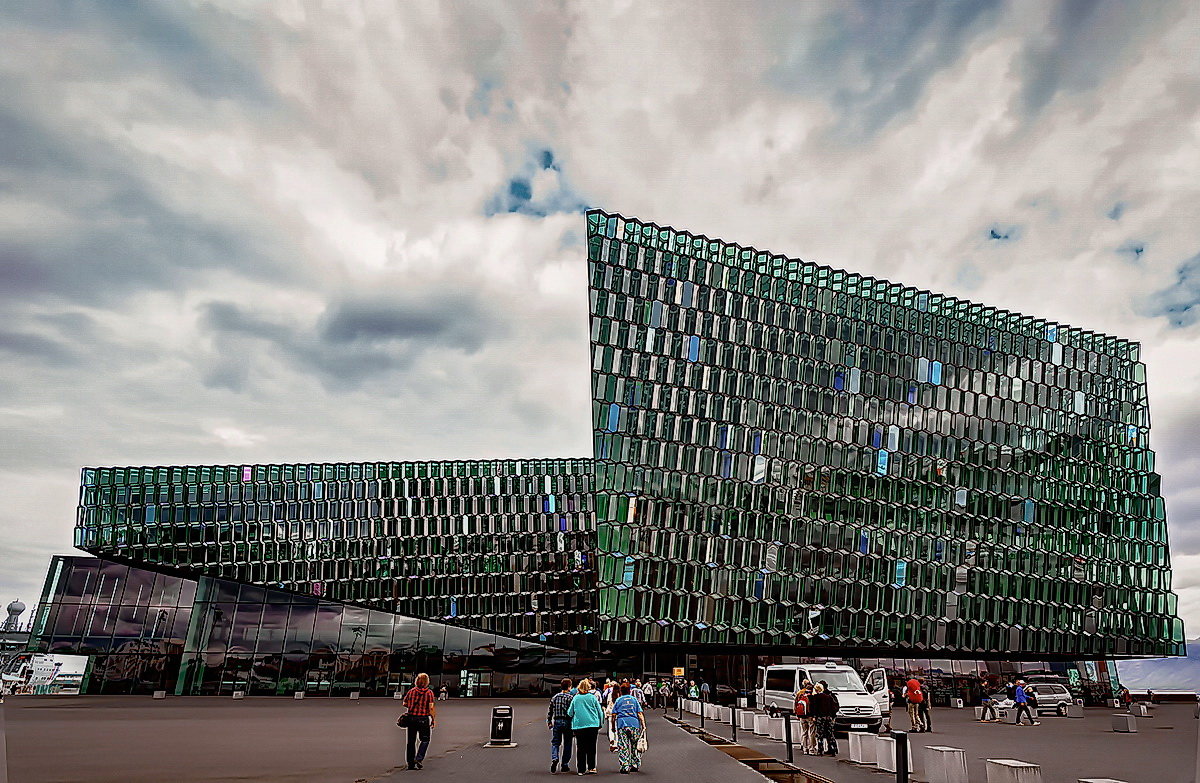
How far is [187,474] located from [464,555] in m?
22.3

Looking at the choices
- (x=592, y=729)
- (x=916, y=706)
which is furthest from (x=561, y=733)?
(x=916, y=706)

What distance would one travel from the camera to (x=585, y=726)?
15891 millimetres

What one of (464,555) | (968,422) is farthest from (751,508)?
(464,555)

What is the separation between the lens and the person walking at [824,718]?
65.7ft

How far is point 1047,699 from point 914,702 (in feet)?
58.8

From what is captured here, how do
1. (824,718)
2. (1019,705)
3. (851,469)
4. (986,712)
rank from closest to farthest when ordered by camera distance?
(824,718) → (1019,705) → (986,712) → (851,469)

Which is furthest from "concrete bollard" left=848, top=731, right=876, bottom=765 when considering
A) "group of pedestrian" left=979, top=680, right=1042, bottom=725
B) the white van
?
"group of pedestrian" left=979, top=680, right=1042, bottom=725

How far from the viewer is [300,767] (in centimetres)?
1653

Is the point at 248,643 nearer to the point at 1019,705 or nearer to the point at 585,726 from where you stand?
the point at 1019,705

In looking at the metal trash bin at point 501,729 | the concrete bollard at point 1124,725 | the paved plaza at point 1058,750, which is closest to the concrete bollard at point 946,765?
the paved plaza at point 1058,750

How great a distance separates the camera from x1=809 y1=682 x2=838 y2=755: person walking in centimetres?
2003

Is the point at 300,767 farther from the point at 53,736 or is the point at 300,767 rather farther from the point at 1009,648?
the point at 1009,648

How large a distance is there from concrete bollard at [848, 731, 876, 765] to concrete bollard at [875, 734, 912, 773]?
57 centimetres

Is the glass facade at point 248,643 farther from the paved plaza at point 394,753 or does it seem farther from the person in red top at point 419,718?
the person in red top at point 419,718
